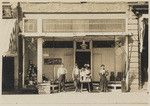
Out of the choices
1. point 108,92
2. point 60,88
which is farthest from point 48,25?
point 108,92

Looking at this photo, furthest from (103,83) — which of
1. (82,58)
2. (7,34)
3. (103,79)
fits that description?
(7,34)

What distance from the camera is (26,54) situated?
52.9 ft

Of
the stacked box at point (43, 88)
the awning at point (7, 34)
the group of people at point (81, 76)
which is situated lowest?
the stacked box at point (43, 88)

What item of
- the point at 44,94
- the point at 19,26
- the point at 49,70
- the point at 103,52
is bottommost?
the point at 44,94

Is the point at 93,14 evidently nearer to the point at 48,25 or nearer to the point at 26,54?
the point at 48,25

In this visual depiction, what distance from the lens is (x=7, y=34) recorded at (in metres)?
14.7

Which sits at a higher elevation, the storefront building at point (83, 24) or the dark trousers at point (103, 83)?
the storefront building at point (83, 24)

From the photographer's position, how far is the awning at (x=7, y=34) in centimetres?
1443

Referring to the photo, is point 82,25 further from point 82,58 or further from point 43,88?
point 43,88

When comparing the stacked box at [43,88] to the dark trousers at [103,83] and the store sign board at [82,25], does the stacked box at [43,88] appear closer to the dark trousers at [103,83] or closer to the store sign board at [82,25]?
the dark trousers at [103,83]

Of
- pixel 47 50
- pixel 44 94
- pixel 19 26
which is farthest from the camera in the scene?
pixel 47 50

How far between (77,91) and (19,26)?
4888 millimetres

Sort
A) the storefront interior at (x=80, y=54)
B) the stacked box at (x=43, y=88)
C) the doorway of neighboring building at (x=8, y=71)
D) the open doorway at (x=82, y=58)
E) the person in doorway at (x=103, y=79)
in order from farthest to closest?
1. the open doorway at (x=82, y=58)
2. the storefront interior at (x=80, y=54)
3. the doorway of neighboring building at (x=8, y=71)
4. the person in doorway at (x=103, y=79)
5. the stacked box at (x=43, y=88)

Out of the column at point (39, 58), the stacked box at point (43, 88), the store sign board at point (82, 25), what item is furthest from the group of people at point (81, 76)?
the store sign board at point (82, 25)
